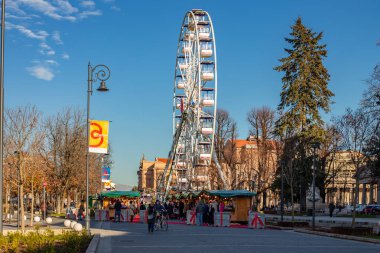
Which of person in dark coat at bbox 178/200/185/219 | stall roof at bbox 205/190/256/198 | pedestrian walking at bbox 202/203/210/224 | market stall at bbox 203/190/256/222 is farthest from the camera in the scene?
person in dark coat at bbox 178/200/185/219

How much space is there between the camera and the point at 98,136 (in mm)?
26094

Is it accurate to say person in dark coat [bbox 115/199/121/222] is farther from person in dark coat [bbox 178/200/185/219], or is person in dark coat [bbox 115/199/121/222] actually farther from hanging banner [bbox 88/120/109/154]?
hanging banner [bbox 88/120/109/154]

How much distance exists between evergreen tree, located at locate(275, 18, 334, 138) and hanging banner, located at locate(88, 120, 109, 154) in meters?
41.1

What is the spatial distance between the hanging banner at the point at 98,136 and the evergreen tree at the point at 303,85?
41117mm

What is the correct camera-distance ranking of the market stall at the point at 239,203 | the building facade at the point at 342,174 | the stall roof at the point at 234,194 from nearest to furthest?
the stall roof at the point at 234,194 → the market stall at the point at 239,203 → the building facade at the point at 342,174

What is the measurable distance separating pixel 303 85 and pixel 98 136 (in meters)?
43.0

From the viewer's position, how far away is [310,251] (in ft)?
66.7

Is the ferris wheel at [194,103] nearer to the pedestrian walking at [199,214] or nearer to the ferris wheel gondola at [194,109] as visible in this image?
the ferris wheel gondola at [194,109]

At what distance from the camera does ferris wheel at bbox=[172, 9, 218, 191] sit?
221ft

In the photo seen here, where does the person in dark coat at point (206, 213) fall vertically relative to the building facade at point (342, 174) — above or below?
below

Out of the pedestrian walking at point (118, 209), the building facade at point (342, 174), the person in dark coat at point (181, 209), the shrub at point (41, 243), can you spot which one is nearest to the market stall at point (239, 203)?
the pedestrian walking at point (118, 209)

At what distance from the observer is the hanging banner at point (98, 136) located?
2592 centimetres

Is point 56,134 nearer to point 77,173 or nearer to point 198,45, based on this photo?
point 77,173

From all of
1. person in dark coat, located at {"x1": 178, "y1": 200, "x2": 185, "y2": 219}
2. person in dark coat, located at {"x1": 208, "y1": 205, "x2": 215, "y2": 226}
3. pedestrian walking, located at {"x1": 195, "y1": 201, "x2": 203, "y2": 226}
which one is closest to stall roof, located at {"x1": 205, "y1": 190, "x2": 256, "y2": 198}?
person in dark coat, located at {"x1": 208, "y1": 205, "x2": 215, "y2": 226}
